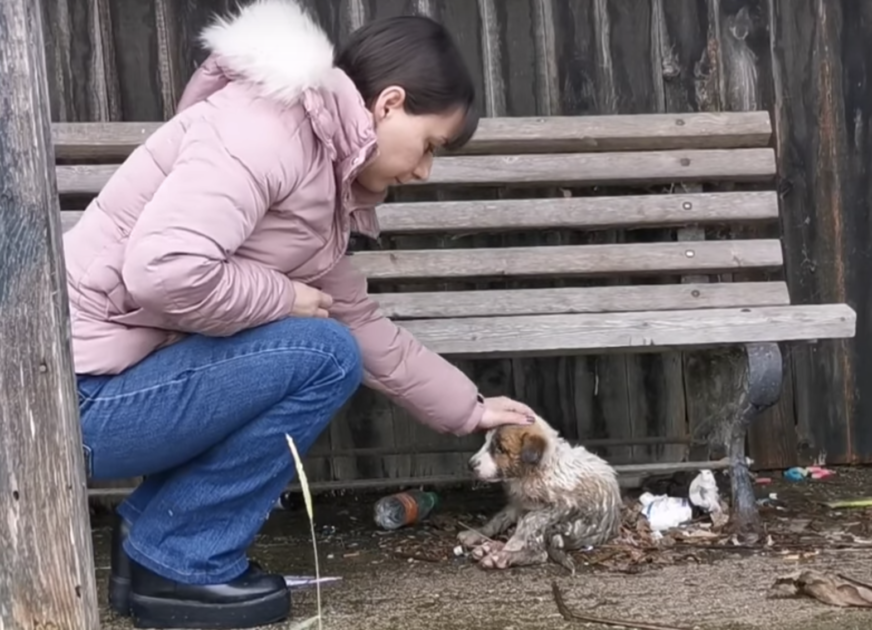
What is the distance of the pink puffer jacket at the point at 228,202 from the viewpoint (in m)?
2.43

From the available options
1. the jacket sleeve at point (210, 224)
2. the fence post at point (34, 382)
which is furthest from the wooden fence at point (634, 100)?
the fence post at point (34, 382)

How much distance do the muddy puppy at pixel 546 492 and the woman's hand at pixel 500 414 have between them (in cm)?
22

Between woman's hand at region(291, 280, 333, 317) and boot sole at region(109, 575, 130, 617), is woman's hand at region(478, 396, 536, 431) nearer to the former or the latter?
woman's hand at region(291, 280, 333, 317)

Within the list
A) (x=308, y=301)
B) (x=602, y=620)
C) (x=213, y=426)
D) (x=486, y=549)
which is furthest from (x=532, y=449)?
(x=213, y=426)

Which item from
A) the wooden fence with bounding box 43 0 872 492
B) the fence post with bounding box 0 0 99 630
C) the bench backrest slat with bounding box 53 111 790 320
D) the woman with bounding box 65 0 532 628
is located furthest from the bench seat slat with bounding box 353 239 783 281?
the fence post with bounding box 0 0 99 630

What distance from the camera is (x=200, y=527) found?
2.82 metres

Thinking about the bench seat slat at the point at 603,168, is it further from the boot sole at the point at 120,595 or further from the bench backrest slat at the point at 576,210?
the boot sole at the point at 120,595

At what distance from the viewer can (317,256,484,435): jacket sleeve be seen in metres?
3.16

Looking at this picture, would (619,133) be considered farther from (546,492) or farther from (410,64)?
(410,64)

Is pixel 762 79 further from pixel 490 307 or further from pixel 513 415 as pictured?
pixel 513 415

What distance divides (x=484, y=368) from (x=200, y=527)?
6.38 ft

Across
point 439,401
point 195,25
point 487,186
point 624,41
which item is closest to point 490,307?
point 487,186

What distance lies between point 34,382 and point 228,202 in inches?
22.5

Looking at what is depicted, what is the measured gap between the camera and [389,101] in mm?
2723
